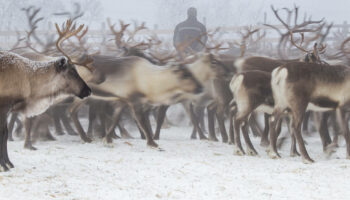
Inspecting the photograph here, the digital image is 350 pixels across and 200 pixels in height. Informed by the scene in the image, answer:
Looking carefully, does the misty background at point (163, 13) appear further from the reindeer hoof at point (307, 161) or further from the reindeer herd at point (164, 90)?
the reindeer hoof at point (307, 161)

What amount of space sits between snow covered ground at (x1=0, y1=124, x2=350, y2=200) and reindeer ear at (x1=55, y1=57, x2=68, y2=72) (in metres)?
0.96

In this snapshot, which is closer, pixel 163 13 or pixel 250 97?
pixel 250 97

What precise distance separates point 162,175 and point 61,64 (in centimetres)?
152

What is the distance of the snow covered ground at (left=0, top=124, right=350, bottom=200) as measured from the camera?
13.7 feet

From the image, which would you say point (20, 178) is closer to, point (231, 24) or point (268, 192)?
point (268, 192)

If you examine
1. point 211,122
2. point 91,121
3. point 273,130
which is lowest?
point 211,122

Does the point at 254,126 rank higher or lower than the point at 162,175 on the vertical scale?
lower

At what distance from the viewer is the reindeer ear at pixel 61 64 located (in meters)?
4.99

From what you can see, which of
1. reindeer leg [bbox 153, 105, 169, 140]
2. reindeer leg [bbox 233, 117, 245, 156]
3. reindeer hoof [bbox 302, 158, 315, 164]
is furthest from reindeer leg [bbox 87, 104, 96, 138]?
reindeer hoof [bbox 302, 158, 315, 164]

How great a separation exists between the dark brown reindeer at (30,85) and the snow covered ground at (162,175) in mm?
539

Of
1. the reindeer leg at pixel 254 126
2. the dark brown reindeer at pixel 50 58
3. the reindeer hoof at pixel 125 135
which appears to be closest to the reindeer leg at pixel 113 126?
the dark brown reindeer at pixel 50 58

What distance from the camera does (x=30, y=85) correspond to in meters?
4.78

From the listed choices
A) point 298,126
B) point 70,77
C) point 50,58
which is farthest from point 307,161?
point 50,58

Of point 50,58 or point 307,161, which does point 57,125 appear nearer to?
point 50,58
